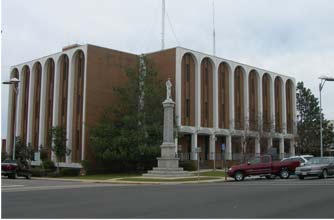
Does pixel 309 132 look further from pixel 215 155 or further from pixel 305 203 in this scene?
pixel 305 203

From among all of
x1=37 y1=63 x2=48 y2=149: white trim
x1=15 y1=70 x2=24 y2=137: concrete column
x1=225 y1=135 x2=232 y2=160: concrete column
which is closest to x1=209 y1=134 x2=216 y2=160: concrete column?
x1=225 y1=135 x2=232 y2=160: concrete column

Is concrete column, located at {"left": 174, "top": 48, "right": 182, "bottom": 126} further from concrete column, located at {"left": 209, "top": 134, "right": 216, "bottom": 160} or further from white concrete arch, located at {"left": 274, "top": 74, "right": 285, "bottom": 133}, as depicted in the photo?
white concrete arch, located at {"left": 274, "top": 74, "right": 285, "bottom": 133}

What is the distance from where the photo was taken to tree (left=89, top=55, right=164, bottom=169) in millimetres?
48125

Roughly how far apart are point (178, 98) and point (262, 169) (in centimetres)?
2256

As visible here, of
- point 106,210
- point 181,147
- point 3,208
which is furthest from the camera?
point 181,147

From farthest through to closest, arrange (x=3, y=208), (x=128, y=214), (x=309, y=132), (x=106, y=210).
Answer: (x=309, y=132) → (x=3, y=208) → (x=106, y=210) → (x=128, y=214)

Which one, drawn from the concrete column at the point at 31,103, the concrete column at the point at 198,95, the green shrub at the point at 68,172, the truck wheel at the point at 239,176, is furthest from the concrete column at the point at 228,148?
the truck wheel at the point at 239,176

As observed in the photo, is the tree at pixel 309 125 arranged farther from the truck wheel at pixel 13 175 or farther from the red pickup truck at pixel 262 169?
the truck wheel at pixel 13 175

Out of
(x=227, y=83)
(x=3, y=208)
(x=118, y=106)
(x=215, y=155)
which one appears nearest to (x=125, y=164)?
(x=118, y=106)

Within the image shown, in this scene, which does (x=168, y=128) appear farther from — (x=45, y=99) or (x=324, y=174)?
(x=45, y=99)

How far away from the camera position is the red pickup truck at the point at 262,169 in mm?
34594

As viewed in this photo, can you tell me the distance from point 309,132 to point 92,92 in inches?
1570

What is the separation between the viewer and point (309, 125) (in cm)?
8200

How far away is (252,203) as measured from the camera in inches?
581
